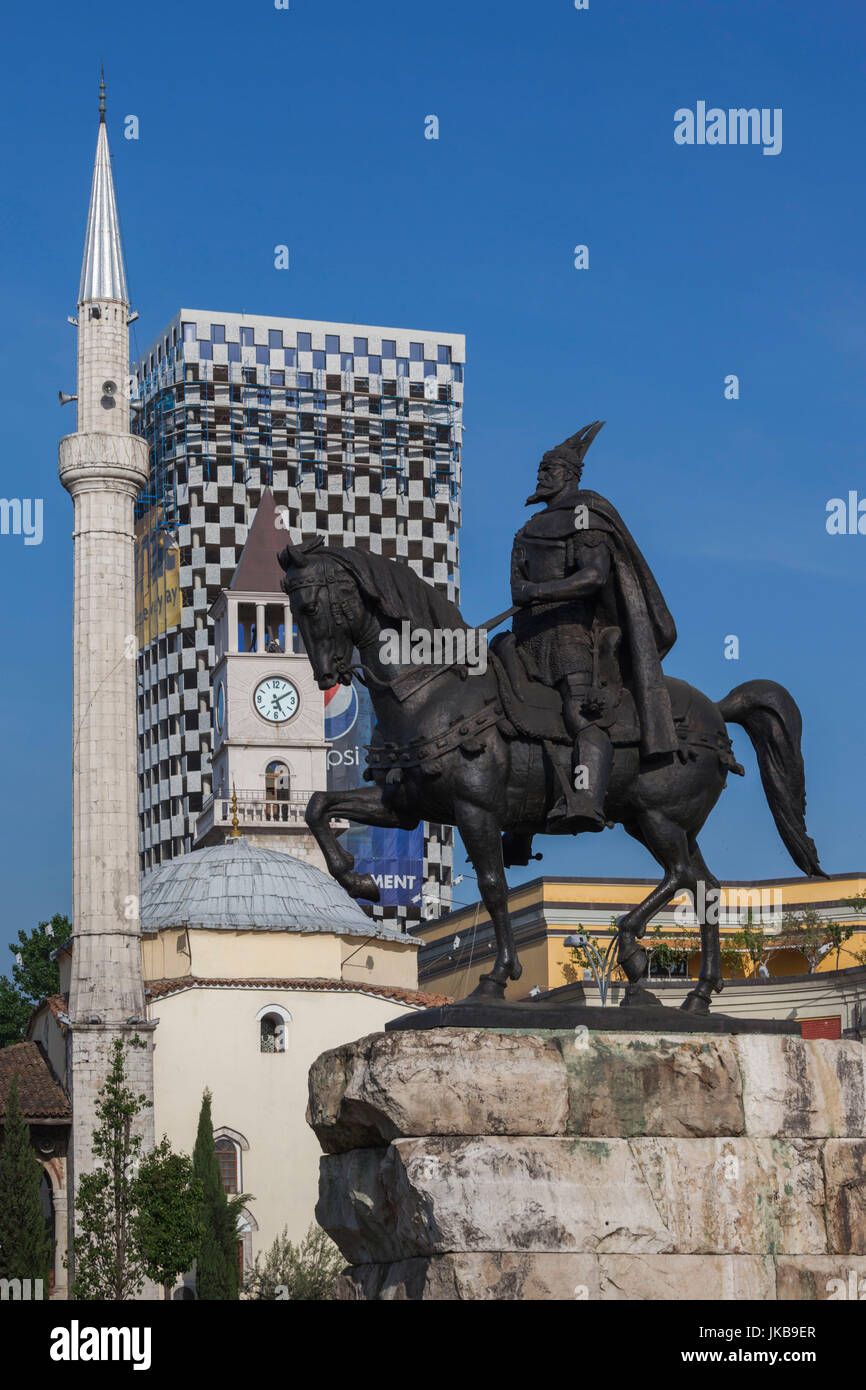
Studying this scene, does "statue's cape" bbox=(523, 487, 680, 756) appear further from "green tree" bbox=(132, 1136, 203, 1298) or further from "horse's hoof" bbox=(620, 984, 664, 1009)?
"green tree" bbox=(132, 1136, 203, 1298)

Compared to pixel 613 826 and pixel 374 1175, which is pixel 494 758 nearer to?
pixel 613 826

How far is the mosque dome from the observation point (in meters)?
57.4

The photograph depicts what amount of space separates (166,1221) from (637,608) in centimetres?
3010

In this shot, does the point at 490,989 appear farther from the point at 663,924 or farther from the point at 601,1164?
the point at 663,924

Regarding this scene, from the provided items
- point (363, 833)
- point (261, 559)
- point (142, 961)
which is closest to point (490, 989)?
point (142, 961)

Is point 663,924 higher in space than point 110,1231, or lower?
higher

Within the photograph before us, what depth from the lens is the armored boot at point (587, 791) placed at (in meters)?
11.6

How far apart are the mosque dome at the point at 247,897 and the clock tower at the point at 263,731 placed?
51.0 feet

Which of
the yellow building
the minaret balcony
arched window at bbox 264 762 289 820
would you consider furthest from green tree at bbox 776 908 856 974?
arched window at bbox 264 762 289 820

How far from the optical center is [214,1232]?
45719 mm

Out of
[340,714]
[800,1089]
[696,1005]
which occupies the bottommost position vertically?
[800,1089]

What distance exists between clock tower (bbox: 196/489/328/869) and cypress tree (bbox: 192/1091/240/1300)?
30.1 m

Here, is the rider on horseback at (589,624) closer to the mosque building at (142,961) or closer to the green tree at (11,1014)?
the mosque building at (142,961)

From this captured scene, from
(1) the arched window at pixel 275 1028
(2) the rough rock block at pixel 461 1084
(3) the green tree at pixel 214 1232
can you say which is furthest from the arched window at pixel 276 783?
(2) the rough rock block at pixel 461 1084
